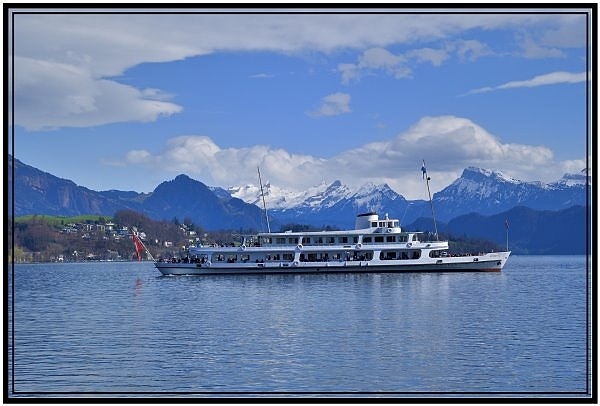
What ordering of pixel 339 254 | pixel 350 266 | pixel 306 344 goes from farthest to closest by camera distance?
pixel 339 254 → pixel 350 266 → pixel 306 344

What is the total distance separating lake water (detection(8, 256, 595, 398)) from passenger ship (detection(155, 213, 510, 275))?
57.5ft

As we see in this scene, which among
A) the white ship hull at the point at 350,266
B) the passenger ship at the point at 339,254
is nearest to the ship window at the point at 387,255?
the passenger ship at the point at 339,254

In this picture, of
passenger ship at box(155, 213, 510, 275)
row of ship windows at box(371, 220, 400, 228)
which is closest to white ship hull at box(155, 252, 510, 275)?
passenger ship at box(155, 213, 510, 275)

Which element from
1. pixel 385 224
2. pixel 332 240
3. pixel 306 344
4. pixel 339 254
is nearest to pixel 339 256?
pixel 339 254

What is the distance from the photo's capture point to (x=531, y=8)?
13.6m

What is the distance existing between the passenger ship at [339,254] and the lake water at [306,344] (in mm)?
17528

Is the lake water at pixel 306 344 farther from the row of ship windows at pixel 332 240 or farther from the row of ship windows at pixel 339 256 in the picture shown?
the row of ship windows at pixel 332 240

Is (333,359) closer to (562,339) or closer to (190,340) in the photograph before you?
(190,340)

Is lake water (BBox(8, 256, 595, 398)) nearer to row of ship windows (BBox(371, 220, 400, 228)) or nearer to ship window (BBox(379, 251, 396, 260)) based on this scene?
ship window (BBox(379, 251, 396, 260))

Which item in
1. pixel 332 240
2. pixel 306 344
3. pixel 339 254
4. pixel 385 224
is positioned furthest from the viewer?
pixel 385 224

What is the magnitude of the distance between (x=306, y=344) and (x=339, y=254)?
4468cm

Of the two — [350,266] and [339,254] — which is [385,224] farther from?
[350,266]

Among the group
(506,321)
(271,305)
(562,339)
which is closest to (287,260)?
(271,305)

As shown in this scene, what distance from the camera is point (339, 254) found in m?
74.4
